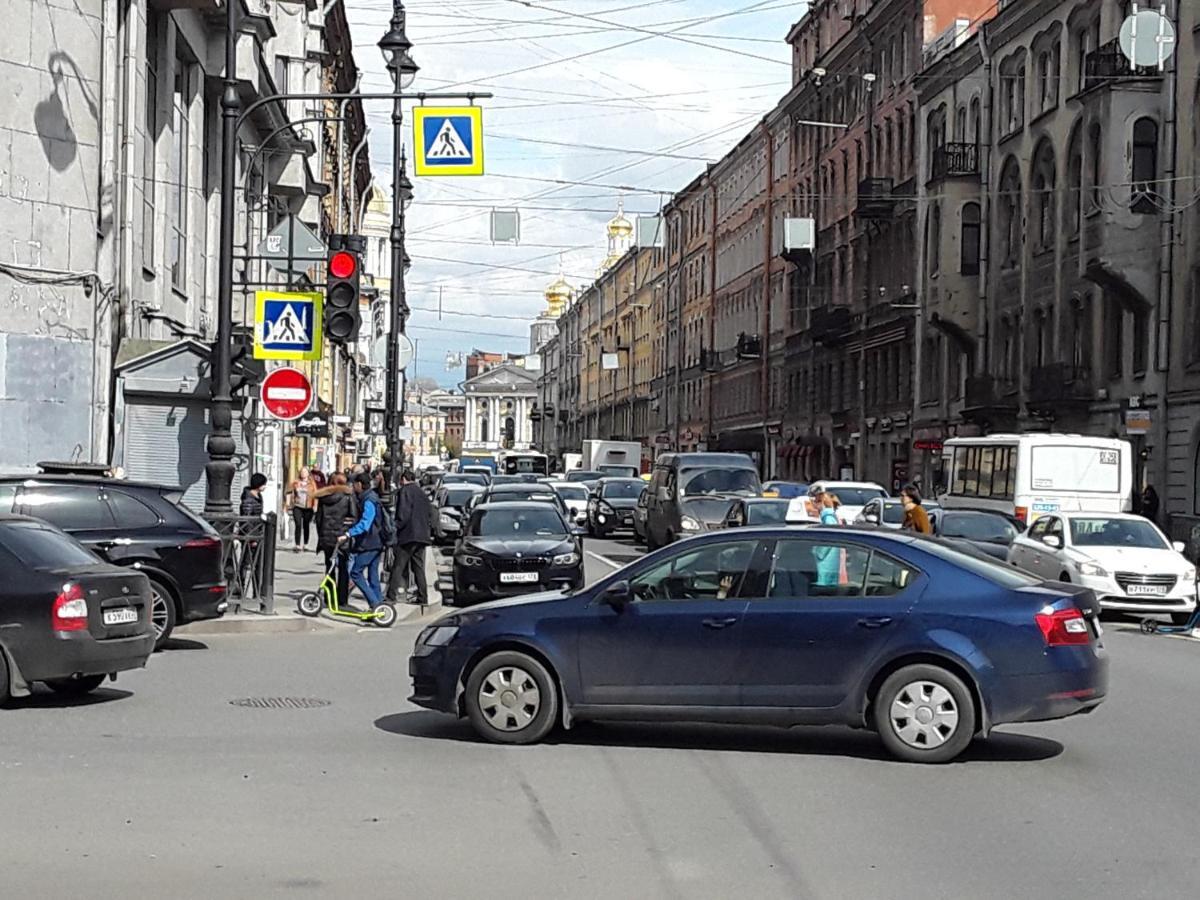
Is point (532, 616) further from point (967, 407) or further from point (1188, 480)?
point (967, 407)

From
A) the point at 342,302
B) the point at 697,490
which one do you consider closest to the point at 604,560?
the point at 697,490

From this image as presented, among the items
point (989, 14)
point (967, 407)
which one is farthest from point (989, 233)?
point (989, 14)

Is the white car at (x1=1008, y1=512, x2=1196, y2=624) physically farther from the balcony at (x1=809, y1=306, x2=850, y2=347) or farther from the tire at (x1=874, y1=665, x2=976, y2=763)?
the balcony at (x1=809, y1=306, x2=850, y2=347)

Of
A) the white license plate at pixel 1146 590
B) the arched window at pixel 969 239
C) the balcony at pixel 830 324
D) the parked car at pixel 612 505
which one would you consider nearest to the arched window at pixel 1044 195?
the arched window at pixel 969 239

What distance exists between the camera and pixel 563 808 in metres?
9.10

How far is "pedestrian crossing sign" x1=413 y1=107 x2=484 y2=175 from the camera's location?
2264 cm

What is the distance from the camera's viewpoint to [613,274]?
422ft

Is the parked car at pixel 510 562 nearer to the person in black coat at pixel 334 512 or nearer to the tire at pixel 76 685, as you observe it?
the person in black coat at pixel 334 512

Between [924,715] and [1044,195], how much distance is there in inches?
1562

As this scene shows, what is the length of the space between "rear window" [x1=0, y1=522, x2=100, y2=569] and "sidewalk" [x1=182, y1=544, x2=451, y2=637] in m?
5.14

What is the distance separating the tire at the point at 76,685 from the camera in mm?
13742

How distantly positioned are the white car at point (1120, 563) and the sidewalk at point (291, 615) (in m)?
8.55

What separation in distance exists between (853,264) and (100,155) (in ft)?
155

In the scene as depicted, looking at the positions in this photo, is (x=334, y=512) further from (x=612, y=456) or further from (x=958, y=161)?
(x=612, y=456)
